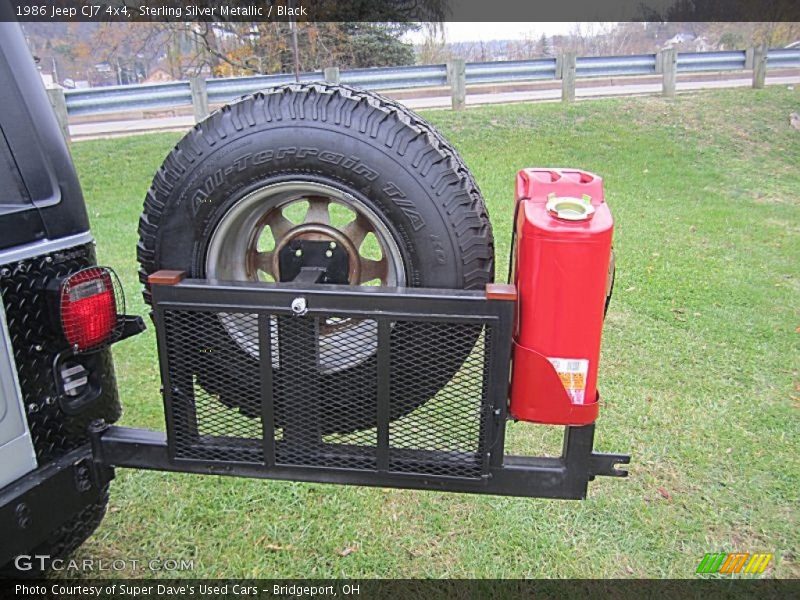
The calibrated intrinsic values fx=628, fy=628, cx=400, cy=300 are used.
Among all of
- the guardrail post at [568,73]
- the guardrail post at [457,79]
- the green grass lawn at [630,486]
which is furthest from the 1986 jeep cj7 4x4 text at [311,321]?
the guardrail post at [568,73]

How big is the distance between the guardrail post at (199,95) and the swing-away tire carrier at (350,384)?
945cm

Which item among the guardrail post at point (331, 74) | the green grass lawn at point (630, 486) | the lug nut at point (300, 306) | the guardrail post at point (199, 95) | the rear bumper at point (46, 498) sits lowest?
the green grass lawn at point (630, 486)

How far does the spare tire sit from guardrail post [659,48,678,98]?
442 inches

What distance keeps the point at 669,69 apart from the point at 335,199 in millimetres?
11459

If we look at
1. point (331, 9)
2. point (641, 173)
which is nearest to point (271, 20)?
point (331, 9)

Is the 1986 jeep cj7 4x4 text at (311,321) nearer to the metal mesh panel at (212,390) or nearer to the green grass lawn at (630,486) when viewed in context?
the metal mesh panel at (212,390)

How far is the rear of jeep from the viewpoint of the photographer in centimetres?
165

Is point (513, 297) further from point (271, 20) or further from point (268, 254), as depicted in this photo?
point (271, 20)

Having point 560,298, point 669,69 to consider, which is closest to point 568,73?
point 669,69

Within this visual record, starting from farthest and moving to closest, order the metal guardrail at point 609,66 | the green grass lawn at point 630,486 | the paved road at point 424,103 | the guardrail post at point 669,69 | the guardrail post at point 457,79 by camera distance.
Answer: the paved road at point 424,103
the guardrail post at point 669,69
the metal guardrail at point 609,66
the guardrail post at point 457,79
the green grass lawn at point 630,486

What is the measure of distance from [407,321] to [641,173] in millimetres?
7936

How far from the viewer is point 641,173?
8.61 m

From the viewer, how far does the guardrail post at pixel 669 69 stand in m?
11.2

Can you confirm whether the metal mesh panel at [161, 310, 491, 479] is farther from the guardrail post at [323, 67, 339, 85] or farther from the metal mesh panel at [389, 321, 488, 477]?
the guardrail post at [323, 67, 339, 85]
